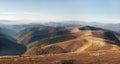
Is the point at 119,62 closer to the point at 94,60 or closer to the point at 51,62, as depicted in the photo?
the point at 94,60

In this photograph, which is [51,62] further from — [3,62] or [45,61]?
[3,62]

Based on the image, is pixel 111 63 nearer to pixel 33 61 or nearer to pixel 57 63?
pixel 57 63

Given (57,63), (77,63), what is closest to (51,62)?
(57,63)

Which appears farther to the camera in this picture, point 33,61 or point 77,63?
point 33,61

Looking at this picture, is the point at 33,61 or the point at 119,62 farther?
the point at 33,61

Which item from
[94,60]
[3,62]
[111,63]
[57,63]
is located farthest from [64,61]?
[3,62]

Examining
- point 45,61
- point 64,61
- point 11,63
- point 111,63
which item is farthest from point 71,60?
point 11,63
